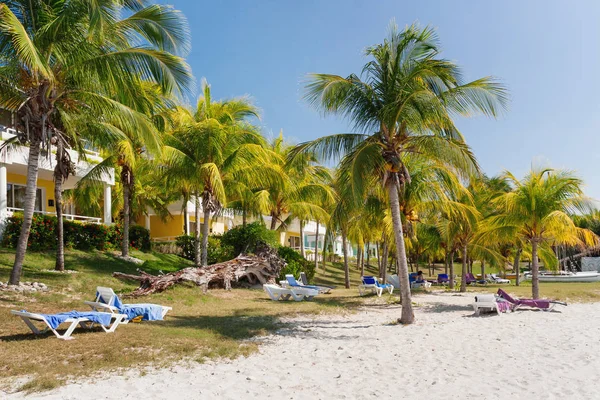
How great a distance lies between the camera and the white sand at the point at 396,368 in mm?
5504

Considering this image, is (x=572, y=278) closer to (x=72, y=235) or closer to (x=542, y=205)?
(x=542, y=205)

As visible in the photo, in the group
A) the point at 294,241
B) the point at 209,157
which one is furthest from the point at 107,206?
the point at 294,241

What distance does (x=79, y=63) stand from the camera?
1162 centimetres

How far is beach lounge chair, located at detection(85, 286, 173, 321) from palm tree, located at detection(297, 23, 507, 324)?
5338mm

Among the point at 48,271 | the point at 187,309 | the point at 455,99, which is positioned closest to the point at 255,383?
the point at 187,309

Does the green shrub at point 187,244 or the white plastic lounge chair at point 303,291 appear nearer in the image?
the white plastic lounge chair at point 303,291

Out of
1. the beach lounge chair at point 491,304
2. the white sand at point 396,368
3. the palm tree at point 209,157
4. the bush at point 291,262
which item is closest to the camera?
the white sand at point 396,368

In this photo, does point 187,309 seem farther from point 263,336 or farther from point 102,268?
point 102,268

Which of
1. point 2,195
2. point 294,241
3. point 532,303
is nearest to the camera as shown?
point 532,303

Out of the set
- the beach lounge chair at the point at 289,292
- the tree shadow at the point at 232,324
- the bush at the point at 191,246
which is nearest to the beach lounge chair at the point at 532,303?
the beach lounge chair at the point at 289,292

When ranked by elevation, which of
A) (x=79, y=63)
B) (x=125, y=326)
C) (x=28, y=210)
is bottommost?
(x=125, y=326)

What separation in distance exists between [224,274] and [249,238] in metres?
3.73

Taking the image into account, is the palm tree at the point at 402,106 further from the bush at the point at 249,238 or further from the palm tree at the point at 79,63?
the bush at the point at 249,238

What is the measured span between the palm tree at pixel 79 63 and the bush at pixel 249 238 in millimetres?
9021
